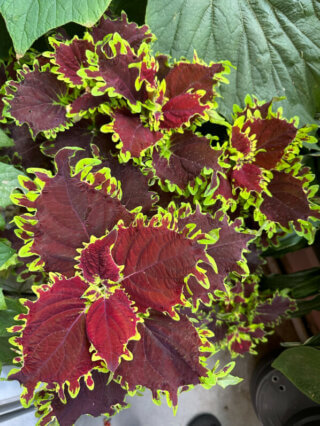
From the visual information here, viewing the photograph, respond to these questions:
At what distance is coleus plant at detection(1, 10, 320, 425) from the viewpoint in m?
0.49

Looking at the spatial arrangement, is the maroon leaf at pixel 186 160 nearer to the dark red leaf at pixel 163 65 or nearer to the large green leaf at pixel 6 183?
the dark red leaf at pixel 163 65

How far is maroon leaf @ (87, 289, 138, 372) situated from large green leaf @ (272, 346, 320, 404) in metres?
0.53

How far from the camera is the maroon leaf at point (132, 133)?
578 millimetres

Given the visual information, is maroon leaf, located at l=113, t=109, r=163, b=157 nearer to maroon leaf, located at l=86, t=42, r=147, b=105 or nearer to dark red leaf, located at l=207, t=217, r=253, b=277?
maroon leaf, located at l=86, t=42, r=147, b=105

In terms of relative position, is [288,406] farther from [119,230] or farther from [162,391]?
[119,230]

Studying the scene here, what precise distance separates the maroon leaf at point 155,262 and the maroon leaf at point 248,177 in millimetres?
203

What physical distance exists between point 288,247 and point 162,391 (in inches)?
26.0

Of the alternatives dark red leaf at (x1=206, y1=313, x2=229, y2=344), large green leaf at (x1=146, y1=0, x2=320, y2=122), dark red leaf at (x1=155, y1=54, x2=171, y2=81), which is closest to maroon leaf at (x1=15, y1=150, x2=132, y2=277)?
dark red leaf at (x1=155, y1=54, x2=171, y2=81)

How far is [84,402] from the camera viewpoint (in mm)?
537

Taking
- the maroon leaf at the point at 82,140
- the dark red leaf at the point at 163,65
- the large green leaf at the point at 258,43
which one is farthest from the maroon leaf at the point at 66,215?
the large green leaf at the point at 258,43

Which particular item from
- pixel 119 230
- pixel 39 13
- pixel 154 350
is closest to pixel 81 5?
pixel 39 13

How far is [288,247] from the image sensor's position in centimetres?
107

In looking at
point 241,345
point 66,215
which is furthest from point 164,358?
point 241,345

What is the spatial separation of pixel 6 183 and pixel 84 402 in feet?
1.04
